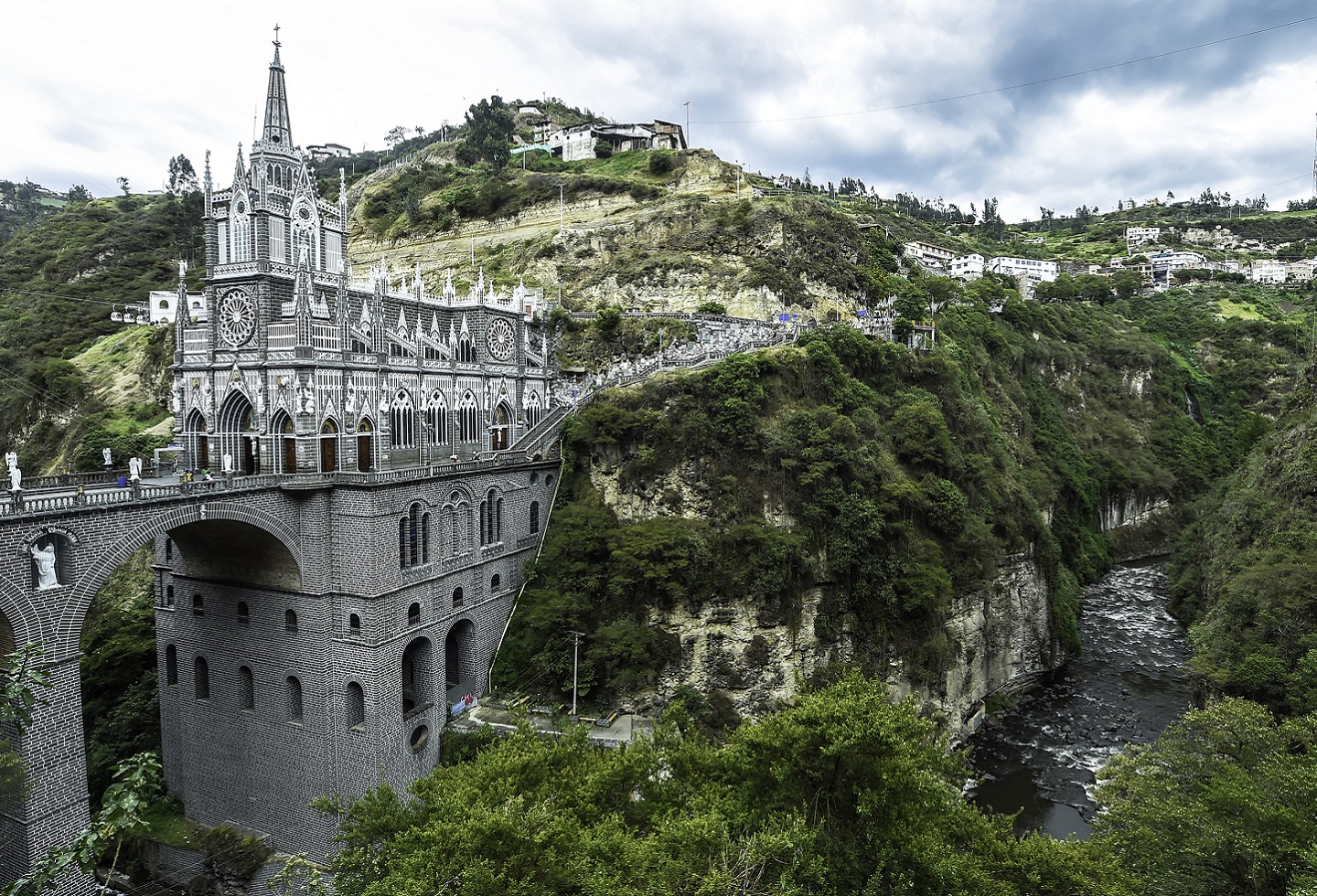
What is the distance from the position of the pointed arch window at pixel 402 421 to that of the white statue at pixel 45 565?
14710 mm

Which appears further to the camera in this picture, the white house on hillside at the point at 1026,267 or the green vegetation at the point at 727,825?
the white house on hillside at the point at 1026,267

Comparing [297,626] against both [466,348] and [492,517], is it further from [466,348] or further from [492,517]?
[466,348]

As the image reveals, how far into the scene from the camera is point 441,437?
40.4 meters

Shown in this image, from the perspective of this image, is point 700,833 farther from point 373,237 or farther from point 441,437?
point 373,237

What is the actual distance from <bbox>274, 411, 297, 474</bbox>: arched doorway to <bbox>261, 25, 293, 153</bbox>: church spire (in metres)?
13.1

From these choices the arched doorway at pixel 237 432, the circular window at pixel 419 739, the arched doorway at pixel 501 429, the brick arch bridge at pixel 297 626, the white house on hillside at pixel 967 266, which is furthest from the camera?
the white house on hillside at pixel 967 266

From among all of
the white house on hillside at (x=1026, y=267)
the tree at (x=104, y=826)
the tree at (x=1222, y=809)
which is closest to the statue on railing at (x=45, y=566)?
the tree at (x=104, y=826)

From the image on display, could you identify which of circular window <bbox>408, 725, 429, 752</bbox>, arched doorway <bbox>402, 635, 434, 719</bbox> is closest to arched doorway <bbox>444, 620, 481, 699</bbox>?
arched doorway <bbox>402, 635, 434, 719</bbox>

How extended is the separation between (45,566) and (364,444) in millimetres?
13475

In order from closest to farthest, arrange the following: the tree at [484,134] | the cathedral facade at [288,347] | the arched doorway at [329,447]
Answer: the cathedral facade at [288,347], the arched doorway at [329,447], the tree at [484,134]

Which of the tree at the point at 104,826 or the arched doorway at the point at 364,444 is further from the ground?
the arched doorway at the point at 364,444

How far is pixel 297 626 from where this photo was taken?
32.4 metres

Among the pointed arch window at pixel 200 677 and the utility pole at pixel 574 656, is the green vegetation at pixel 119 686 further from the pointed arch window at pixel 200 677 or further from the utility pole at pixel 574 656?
the utility pole at pixel 574 656

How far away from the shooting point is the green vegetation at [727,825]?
54.8 feet
